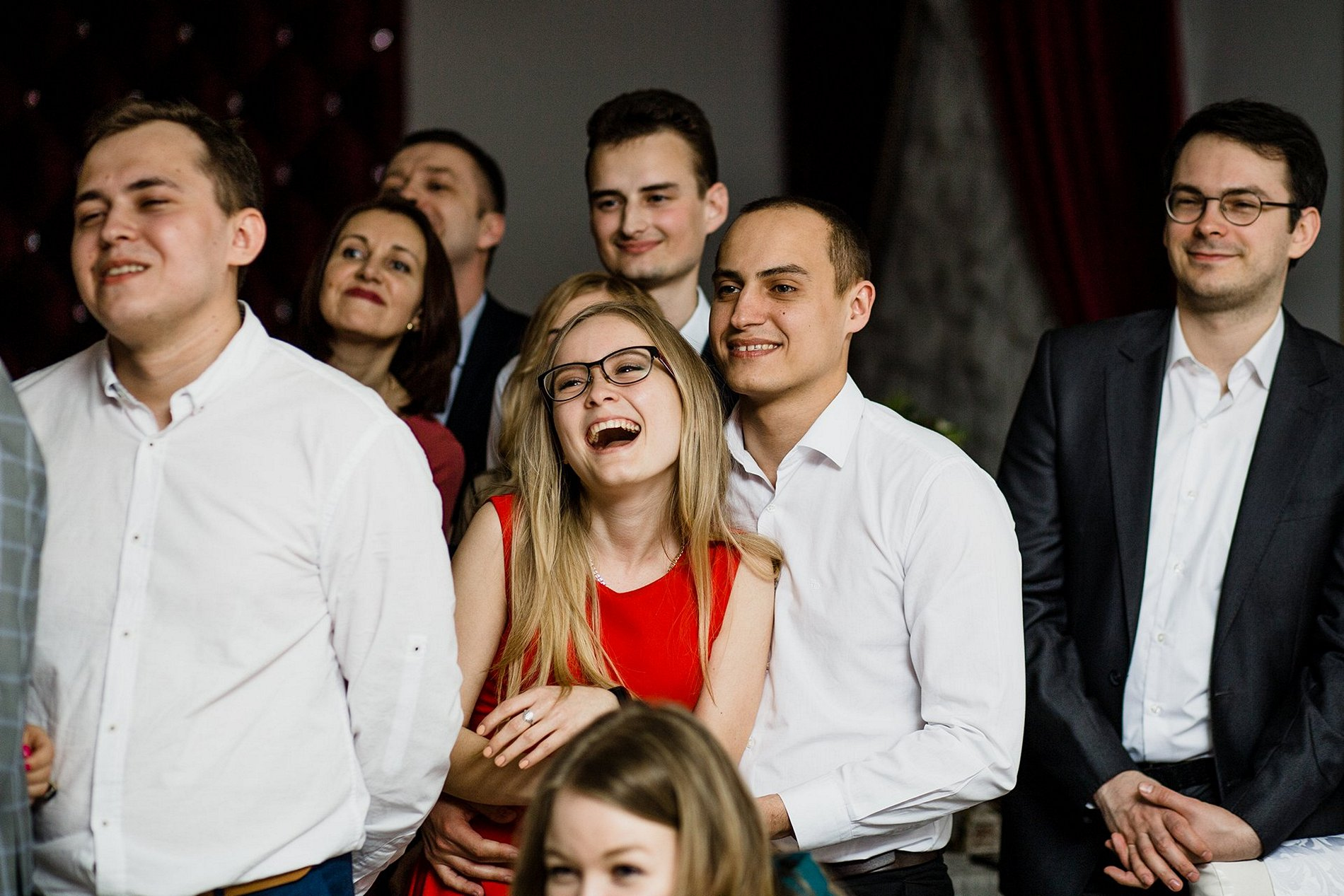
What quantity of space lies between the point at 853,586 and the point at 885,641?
99 mm

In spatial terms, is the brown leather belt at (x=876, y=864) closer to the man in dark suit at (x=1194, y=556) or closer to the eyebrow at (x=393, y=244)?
the man in dark suit at (x=1194, y=556)

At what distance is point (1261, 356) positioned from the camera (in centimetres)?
246

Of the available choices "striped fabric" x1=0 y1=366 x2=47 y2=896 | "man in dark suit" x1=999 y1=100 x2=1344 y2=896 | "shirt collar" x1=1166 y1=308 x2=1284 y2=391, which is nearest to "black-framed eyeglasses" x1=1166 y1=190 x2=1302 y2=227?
"man in dark suit" x1=999 y1=100 x2=1344 y2=896

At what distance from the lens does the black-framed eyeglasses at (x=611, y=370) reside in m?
2.14

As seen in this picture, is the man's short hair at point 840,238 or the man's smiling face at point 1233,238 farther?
the man's smiling face at point 1233,238

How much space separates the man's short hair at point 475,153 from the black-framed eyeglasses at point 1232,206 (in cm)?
185

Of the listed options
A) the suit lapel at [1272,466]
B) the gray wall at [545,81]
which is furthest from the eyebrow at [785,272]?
the gray wall at [545,81]

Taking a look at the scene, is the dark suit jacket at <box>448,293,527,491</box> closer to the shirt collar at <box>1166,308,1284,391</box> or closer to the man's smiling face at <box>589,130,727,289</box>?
the man's smiling face at <box>589,130,727,289</box>

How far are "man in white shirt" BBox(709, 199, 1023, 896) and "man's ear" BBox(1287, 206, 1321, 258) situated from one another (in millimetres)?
828

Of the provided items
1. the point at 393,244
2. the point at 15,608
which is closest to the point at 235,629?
the point at 15,608

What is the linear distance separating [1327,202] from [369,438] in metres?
2.60

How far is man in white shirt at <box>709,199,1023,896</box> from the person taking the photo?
2031mm

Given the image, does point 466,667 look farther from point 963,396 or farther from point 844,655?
point 963,396

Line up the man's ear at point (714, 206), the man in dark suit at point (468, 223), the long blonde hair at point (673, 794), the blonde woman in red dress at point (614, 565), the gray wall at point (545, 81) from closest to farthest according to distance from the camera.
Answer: the long blonde hair at point (673, 794), the blonde woman in red dress at point (614, 565), the man's ear at point (714, 206), the man in dark suit at point (468, 223), the gray wall at point (545, 81)
